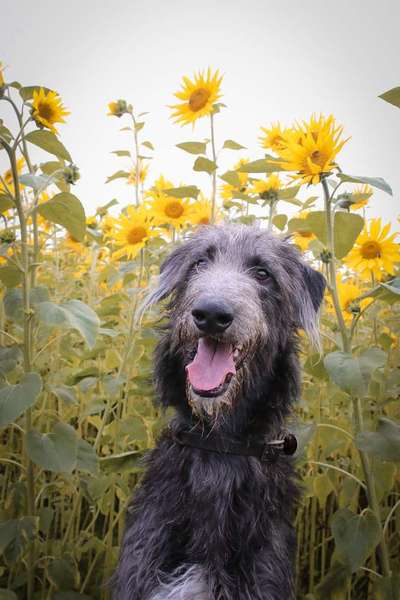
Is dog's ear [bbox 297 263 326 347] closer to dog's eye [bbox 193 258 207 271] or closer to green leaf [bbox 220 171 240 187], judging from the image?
dog's eye [bbox 193 258 207 271]

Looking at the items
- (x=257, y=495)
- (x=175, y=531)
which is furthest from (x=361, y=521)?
(x=175, y=531)

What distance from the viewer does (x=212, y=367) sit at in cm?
204

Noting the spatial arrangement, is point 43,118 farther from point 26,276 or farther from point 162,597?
point 162,597

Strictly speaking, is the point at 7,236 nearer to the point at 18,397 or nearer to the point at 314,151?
the point at 18,397

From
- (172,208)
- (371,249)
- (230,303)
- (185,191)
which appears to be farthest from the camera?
(172,208)

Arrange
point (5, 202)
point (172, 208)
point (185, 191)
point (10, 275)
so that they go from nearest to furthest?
1. point (5, 202)
2. point (10, 275)
3. point (185, 191)
4. point (172, 208)

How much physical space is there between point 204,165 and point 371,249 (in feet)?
3.51

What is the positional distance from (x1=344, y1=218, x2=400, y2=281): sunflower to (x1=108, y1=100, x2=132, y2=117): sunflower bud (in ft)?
5.78

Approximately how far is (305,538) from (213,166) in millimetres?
2289

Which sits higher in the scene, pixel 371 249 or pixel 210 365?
pixel 371 249

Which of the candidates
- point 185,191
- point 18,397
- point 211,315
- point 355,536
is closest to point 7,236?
point 18,397

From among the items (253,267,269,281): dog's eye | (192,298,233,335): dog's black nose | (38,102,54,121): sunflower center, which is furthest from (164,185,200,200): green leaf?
(192,298,233,335): dog's black nose

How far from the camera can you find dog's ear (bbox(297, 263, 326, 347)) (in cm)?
244

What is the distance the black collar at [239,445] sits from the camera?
7.13 feet
